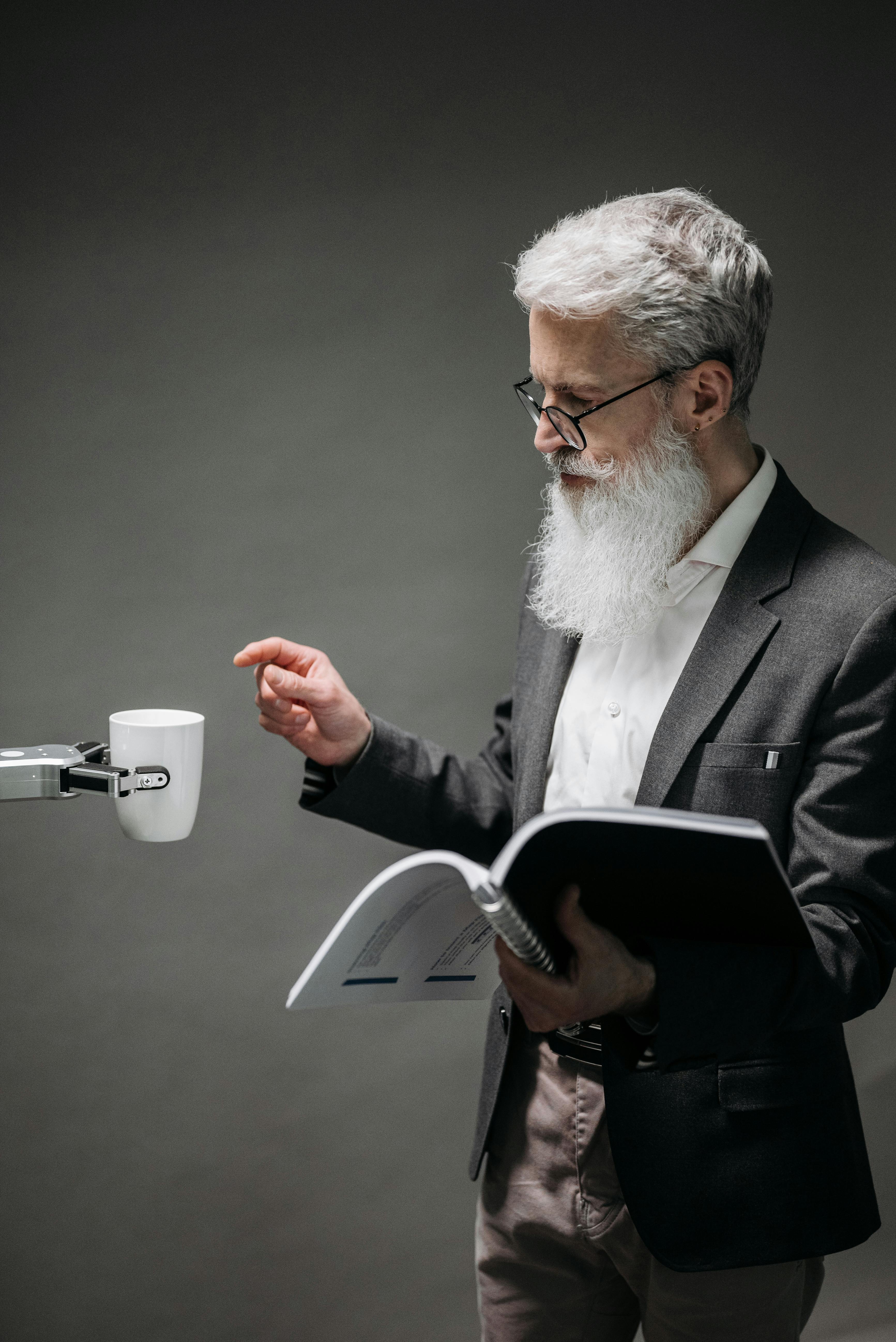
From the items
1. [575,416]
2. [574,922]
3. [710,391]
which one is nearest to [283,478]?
[575,416]

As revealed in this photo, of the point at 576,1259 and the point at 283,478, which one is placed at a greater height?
the point at 283,478

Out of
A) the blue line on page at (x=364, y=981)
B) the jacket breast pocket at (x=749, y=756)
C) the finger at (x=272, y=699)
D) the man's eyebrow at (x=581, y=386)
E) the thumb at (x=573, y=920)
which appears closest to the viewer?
the thumb at (x=573, y=920)

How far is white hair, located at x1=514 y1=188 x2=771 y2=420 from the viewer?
1341mm

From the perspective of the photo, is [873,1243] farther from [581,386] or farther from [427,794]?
[581,386]

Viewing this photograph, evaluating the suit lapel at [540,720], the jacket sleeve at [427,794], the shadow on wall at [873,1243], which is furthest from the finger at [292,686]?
the shadow on wall at [873,1243]

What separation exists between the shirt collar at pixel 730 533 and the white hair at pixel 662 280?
4.9 inches

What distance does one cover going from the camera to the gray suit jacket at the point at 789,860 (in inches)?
49.3

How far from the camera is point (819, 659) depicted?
1.29m

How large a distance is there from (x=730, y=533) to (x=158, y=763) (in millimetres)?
738

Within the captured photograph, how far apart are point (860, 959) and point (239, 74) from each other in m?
1.69

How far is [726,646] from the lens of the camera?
1334mm

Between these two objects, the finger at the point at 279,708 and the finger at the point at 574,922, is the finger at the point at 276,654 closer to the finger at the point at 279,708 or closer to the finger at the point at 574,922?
the finger at the point at 279,708

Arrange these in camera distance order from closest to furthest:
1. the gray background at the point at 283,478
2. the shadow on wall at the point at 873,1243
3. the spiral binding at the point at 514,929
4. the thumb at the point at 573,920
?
1. the spiral binding at the point at 514,929
2. the thumb at the point at 573,920
3. the gray background at the point at 283,478
4. the shadow on wall at the point at 873,1243

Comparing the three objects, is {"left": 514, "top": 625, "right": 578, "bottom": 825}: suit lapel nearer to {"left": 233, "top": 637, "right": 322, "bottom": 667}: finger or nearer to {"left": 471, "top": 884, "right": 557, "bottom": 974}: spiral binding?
{"left": 233, "top": 637, "right": 322, "bottom": 667}: finger
